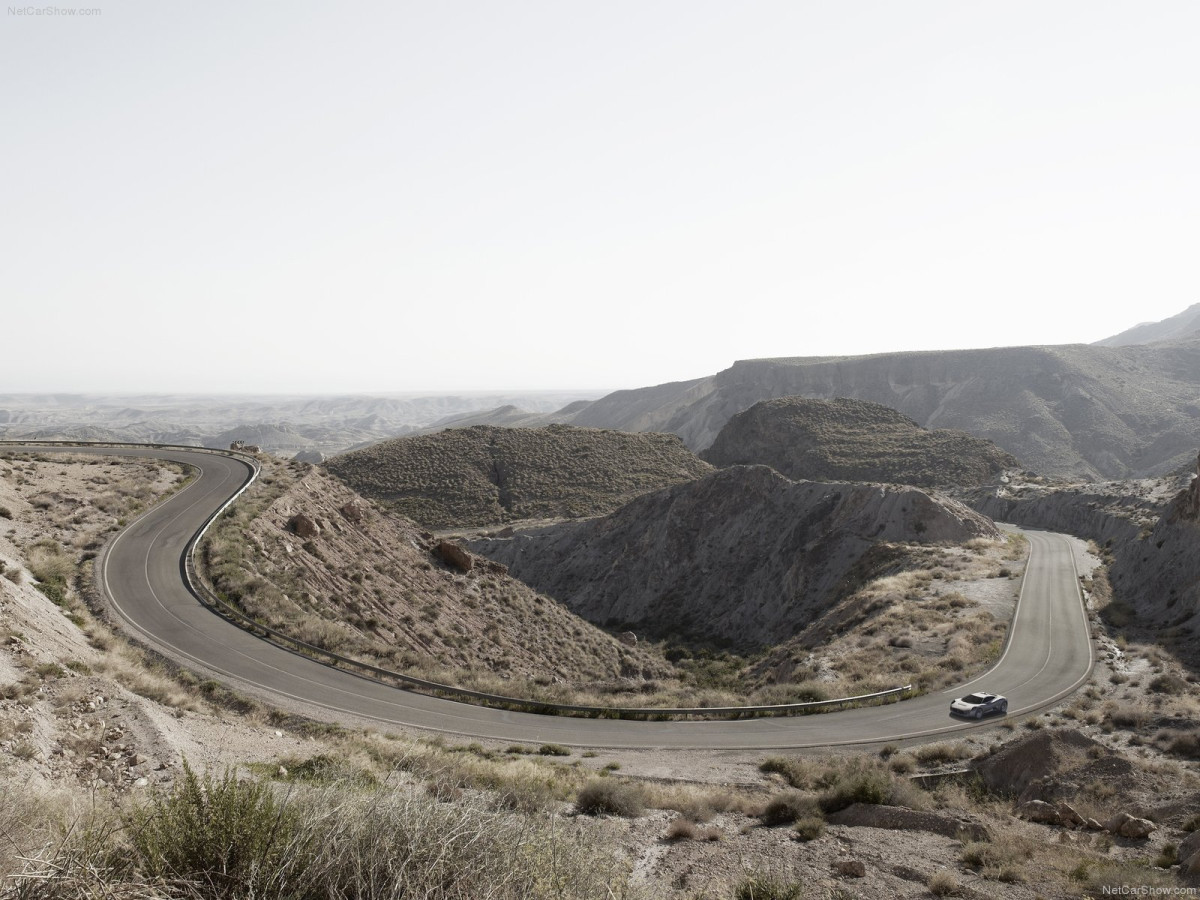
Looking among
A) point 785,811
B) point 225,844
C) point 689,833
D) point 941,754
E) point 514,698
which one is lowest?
point 941,754

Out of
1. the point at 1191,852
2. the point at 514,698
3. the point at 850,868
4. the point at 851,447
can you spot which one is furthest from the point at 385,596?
the point at 851,447

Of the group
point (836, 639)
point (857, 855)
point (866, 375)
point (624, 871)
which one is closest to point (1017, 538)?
point (836, 639)

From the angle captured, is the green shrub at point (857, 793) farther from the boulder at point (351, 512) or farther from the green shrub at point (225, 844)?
the boulder at point (351, 512)

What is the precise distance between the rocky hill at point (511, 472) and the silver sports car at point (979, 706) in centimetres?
5007

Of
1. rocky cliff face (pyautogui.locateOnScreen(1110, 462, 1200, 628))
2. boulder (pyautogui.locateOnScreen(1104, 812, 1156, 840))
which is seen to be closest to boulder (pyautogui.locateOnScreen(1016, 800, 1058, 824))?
boulder (pyautogui.locateOnScreen(1104, 812, 1156, 840))

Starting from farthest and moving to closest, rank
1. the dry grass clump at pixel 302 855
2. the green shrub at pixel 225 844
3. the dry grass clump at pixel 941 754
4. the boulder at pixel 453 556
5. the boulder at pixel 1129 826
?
the boulder at pixel 453 556, the dry grass clump at pixel 941 754, the boulder at pixel 1129 826, the green shrub at pixel 225 844, the dry grass clump at pixel 302 855

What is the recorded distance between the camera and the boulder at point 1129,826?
1087 centimetres

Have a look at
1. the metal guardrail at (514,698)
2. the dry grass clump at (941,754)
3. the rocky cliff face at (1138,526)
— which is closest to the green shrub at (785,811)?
the dry grass clump at (941,754)

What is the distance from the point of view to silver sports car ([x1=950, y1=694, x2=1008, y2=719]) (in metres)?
19.4

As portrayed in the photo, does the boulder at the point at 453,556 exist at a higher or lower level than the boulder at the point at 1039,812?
higher

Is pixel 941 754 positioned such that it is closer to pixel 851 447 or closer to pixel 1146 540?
pixel 1146 540

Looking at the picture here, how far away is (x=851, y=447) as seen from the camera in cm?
8669

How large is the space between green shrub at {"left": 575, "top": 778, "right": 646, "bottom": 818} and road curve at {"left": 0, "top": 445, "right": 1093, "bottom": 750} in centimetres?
500

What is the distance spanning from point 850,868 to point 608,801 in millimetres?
3908
